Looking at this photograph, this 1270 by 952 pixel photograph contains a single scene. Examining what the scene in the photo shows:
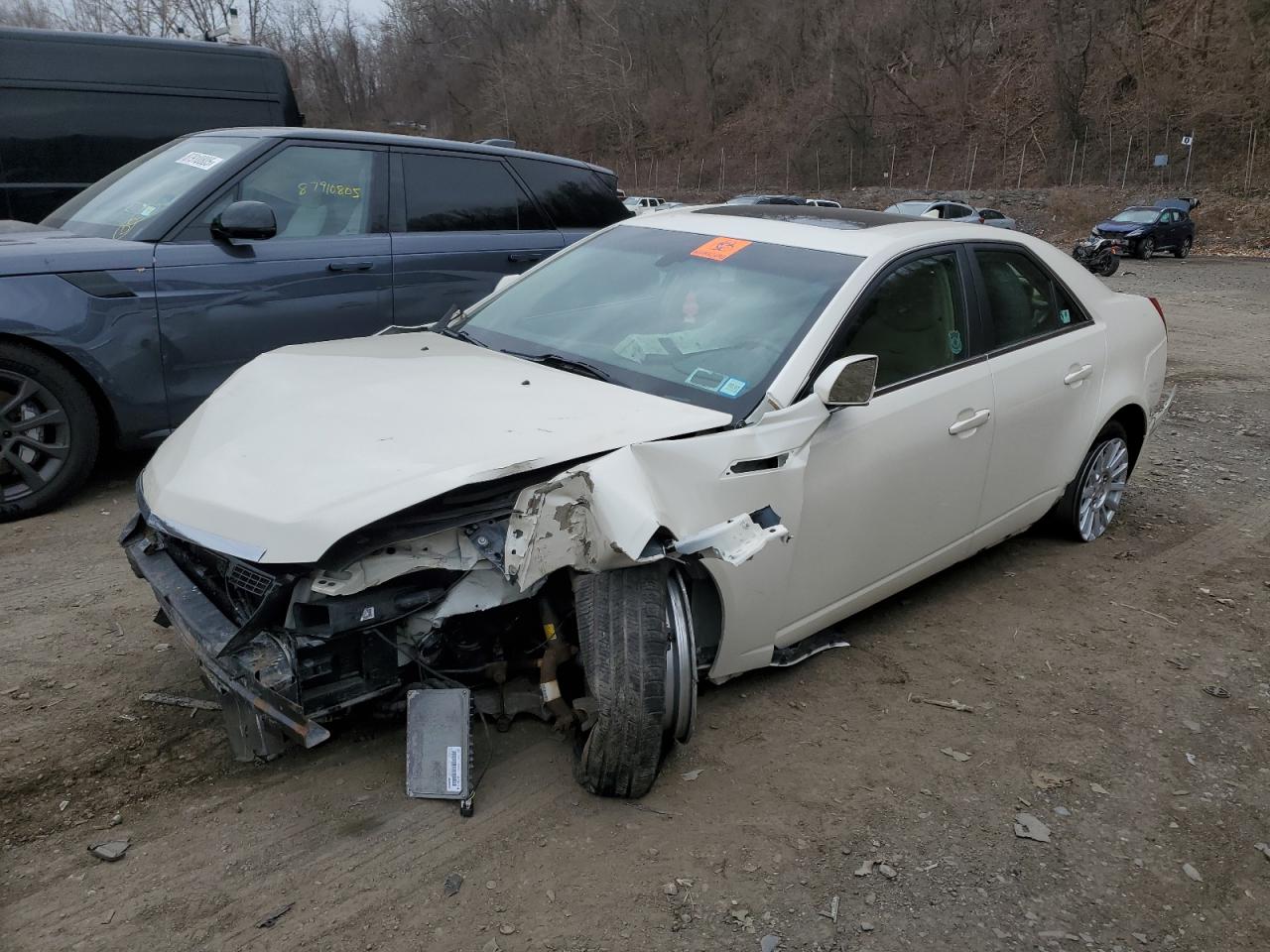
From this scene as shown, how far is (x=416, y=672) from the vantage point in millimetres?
2885

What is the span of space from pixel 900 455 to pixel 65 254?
12.7 feet

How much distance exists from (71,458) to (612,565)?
3305mm

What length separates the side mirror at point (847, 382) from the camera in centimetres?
312

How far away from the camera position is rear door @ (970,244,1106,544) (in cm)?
411

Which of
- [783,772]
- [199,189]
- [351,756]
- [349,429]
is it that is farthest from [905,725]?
[199,189]

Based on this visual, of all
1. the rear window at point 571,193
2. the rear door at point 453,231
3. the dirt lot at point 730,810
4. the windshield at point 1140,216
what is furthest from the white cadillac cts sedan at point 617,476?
the windshield at point 1140,216

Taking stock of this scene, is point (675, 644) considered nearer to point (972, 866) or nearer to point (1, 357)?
point (972, 866)

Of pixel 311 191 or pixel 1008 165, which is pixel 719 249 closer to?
pixel 311 191

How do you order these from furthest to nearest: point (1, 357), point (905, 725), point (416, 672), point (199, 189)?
1. point (199, 189)
2. point (1, 357)
3. point (905, 725)
4. point (416, 672)

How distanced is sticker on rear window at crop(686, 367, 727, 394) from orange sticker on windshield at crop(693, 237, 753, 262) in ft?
2.26

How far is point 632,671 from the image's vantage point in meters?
2.71

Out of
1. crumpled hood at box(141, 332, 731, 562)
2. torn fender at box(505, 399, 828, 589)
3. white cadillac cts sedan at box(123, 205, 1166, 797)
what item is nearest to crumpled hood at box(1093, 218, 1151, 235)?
white cadillac cts sedan at box(123, 205, 1166, 797)

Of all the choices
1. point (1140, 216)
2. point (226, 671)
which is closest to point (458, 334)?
point (226, 671)

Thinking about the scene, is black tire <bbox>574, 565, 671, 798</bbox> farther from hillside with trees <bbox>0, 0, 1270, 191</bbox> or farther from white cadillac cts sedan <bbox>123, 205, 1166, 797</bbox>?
hillside with trees <bbox>0, 0, 1270, 191</bbox>
